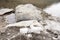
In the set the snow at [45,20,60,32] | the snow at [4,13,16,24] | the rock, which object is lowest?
the snow at [45,20,60,32]

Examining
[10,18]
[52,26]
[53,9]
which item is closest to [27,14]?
[10,18]

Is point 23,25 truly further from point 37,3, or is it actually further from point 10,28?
point 37,3

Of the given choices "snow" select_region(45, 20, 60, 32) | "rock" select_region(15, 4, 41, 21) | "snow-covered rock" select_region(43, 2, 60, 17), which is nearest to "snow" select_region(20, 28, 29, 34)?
"snow" select_region(45, 20, 60, 32)

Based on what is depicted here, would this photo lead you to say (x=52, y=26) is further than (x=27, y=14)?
No

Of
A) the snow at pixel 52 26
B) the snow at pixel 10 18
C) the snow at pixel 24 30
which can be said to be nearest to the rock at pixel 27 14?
the snow at pixel 10 18

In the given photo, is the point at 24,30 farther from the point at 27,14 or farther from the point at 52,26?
the point at 27,14

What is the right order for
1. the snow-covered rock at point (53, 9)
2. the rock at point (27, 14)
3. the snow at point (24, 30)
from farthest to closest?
1. the snow-covered rock at point (53, 9)
2. the rock at point (27, 14)
3. the snow at point (24, 30)

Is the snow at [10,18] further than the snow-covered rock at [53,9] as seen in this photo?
No

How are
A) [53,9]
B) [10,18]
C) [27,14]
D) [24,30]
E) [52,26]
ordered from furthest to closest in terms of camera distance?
[53,9], [10,18], [27,14], [52,26], [24,30]

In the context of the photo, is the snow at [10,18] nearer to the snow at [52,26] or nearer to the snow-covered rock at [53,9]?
the snow at [52,26]

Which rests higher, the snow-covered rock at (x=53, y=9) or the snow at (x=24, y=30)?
the snow-covered rock at (x=53, y=9)

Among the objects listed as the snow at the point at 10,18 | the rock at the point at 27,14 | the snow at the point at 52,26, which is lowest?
the snow at the point at 52,26

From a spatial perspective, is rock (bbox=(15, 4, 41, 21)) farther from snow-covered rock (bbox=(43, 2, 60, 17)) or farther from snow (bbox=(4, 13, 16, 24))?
snow-covered rock (bbox=(43, 2, 60, 17))

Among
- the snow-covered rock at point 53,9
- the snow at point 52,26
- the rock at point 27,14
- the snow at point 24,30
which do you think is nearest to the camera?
the snow at point 24,30
